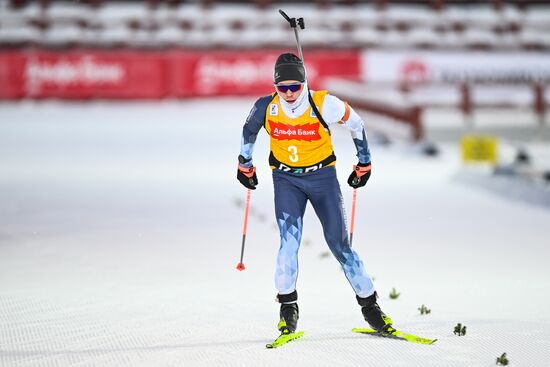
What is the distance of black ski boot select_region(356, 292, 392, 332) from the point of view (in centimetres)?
497

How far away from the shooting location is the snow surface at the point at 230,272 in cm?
475

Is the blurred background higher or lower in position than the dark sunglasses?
lower

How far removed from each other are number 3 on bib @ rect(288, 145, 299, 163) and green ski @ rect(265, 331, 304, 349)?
1.04m

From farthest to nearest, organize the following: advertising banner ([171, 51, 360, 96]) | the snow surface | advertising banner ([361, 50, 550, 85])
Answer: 1. advertising banner ([361, 50, 550, 85])
2. advertising banner ([171, 51, 360, 96])
3. the snow surface

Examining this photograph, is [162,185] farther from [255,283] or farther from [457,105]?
[457,105]

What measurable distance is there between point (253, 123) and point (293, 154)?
0.33 m

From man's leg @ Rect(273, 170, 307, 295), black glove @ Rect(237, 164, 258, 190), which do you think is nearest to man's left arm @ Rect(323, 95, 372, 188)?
man's leg @ Rect(273, 170, 307, 295)

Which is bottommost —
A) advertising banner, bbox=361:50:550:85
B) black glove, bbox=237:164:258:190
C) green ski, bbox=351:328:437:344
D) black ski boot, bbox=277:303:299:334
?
green ski, bbox=351:328:437:344

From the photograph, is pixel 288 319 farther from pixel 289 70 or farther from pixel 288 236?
pixel 289 70

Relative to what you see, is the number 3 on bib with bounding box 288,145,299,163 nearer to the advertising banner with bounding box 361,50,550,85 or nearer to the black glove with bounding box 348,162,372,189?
the black glove with bounding box 348,162,372,189

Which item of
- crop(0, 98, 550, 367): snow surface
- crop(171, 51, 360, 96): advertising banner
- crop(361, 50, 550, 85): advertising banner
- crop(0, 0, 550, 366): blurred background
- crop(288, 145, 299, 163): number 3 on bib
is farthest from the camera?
crop(361, 50, 550, 85): advertising banner

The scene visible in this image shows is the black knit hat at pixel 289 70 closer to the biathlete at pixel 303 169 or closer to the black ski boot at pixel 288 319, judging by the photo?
the biathlete at pixel 303 169

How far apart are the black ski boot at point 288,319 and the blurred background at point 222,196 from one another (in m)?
0.17

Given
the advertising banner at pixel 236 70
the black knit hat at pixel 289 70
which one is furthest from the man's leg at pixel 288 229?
the advertising banner at pixel 236 70
